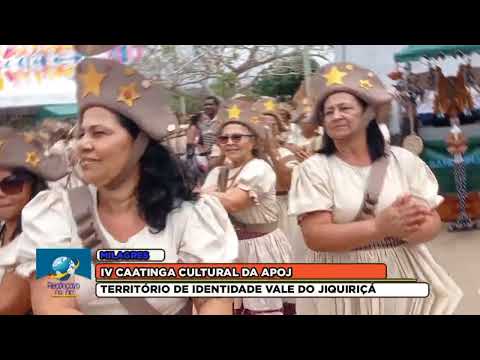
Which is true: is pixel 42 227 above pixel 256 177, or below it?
below

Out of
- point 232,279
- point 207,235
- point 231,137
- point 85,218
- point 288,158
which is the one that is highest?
point 231,137

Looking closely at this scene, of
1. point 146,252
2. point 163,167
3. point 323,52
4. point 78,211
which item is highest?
point 323,52

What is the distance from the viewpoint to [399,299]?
3.34 metres

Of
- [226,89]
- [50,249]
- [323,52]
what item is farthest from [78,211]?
[323,52]

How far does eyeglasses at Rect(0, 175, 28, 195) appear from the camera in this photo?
335cm

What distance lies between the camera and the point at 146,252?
3.26m

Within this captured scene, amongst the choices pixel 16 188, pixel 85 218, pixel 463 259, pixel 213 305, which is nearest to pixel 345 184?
pixel 463 259

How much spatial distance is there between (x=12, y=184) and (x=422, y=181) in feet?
7.22

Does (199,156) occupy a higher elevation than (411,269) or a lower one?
higher

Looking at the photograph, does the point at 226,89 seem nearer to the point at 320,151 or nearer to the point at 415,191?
the point at 320,151

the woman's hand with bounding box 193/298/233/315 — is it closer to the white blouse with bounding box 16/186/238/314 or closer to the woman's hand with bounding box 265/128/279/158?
the white blouse with bounding box 16/186/238/314

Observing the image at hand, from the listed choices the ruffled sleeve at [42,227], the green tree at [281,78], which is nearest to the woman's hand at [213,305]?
the ruffled sleeve at [42,227]

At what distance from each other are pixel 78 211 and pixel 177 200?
0.52 m

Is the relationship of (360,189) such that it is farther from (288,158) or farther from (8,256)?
(8,256)
